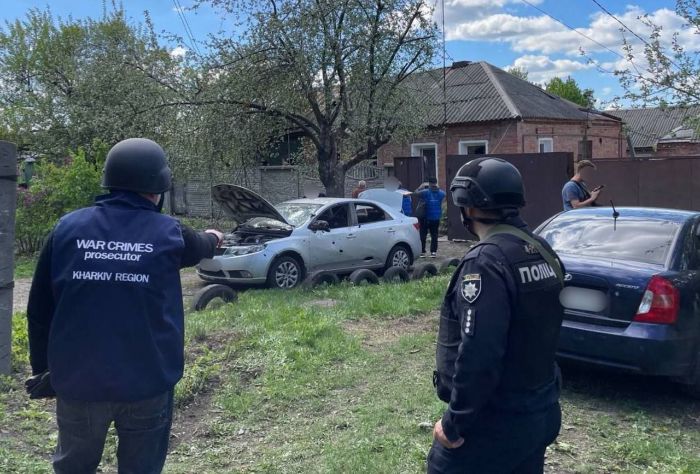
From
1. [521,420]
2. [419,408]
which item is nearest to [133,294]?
[521,420]

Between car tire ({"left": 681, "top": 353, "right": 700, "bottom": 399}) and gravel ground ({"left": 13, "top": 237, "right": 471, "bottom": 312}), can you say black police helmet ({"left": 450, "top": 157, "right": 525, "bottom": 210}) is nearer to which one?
car tire ({"left": 681, "top": 353, "right": 700, "bottom": 399})

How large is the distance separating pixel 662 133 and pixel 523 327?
30.3m

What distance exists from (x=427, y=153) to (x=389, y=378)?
21.1 metres

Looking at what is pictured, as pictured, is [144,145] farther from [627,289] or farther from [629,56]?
[629,56]

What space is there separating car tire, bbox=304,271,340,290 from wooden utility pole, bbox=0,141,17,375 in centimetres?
529

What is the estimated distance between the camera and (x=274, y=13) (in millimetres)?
14258

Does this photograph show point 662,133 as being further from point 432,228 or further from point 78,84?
point 78,84

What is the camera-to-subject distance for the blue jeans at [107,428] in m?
2.72

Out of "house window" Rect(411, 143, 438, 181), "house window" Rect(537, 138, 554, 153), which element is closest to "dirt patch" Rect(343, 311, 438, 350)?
"house window" Rect(411, 143, 438, 181)

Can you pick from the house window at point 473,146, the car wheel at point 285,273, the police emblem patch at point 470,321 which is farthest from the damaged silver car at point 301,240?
the house window at point 473,146

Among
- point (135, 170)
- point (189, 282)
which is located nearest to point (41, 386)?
point (135, 170)

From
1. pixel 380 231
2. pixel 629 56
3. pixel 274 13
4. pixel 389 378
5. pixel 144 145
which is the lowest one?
pixel 389 378

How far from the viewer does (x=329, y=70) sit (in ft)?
47.6

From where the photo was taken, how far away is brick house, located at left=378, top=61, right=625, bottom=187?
2456cm
